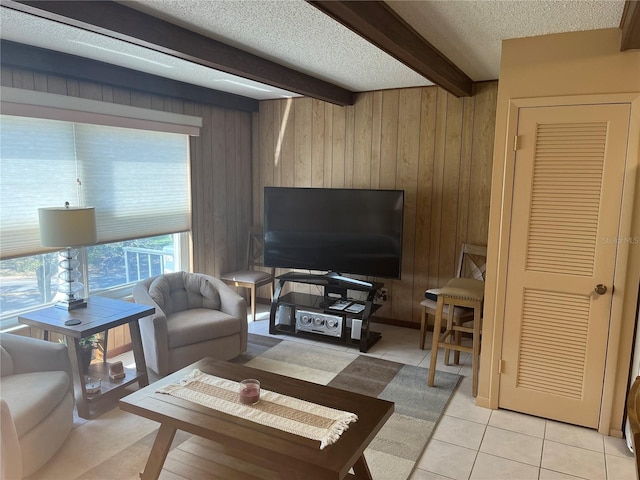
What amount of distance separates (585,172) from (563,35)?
784 mm

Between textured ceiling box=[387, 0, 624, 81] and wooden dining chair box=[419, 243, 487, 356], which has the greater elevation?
textured ceiling box=[387, 0, 624, 81]

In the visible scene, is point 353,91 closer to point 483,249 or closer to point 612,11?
point 483,249

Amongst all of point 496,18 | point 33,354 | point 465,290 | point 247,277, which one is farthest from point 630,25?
point 247,277

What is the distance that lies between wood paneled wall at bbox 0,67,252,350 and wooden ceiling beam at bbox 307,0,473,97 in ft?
7.78

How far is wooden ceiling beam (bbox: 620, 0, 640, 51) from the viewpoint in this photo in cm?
200

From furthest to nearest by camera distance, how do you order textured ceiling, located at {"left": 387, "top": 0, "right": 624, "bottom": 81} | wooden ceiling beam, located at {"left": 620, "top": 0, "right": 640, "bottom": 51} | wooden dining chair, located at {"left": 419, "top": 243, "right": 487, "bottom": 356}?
1. wooden dining chair, located at {"left": 419, "top": 243, "right": 487, "bottom": 356}
2. textured ceiling, located at {"left": 387, "top": 0, "right": 624, "bottom": 81}
3. wooden ceiling beam, located at {"left": 620, "top": 0, "right": 640, "bottom": 51}

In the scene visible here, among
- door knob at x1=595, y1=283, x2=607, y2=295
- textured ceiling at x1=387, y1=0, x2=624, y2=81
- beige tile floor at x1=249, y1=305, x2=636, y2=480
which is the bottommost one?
beige tile floor at x1=249, y1=305, x2=636, y2=480

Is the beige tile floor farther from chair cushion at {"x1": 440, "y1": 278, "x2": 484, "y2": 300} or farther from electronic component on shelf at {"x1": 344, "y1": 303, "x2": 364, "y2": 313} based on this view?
electronic component on shelf at {"x1": 344, "y1": 303, "x2": 364, "y2": 313}

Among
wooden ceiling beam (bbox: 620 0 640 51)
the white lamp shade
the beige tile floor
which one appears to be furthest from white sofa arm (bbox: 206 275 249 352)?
wooden ceiling beam (bbox: 620 0 640 51)

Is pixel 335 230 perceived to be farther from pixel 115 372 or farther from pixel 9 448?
pixel 9 448

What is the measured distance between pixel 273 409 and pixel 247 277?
2721mm

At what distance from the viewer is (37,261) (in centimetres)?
336

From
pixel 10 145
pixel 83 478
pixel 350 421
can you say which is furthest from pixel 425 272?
pixel 10 145

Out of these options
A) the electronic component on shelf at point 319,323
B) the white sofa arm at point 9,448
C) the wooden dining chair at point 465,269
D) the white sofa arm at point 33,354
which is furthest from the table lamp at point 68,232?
the wooden dining chair at point 465,269
